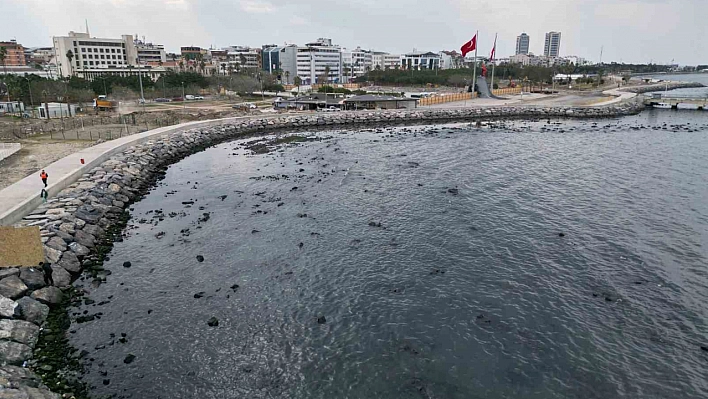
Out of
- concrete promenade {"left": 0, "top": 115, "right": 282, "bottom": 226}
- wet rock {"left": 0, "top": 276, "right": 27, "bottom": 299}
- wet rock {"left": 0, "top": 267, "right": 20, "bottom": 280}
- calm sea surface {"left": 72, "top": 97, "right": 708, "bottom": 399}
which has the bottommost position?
calm sea surface {"left": 72, "top": 97, "right": 708, "bottom": 399}

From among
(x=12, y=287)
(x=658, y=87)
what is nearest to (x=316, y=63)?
(x=658, y=87)

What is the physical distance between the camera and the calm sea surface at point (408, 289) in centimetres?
1695

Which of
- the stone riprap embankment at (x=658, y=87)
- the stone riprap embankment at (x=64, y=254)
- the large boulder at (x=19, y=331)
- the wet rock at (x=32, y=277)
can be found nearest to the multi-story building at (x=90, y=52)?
the stone riprap embankment at (x=64, y=254)

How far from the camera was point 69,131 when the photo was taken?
56406 millimetres

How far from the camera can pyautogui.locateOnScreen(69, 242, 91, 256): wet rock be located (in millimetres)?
25719

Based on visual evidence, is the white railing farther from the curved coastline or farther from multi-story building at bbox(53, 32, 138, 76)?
multi-story building at bbox(53, 32, 138, 76)

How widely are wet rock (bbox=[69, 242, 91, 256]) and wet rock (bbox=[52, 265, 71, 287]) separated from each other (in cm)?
224

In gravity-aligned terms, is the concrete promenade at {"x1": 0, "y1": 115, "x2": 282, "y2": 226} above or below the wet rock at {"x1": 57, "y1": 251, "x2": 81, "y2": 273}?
above

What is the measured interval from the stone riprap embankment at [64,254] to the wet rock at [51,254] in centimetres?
4

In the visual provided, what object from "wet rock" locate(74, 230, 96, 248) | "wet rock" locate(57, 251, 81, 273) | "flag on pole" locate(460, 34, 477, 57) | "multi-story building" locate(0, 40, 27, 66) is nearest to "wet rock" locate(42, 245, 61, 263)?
"wet rock" locate(57, 251, 81, 273)

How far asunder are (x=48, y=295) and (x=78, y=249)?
528cm

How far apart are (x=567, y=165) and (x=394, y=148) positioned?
19.7 m

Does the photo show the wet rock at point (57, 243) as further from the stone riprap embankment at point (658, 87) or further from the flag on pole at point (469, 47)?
the stone riprap embankment at point (658, 87)

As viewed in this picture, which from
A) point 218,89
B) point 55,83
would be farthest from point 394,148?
point 218,89
